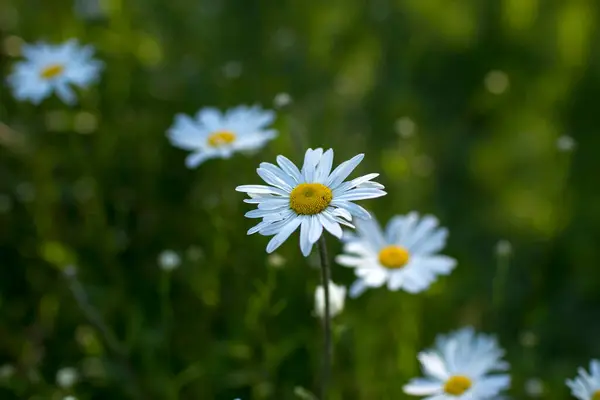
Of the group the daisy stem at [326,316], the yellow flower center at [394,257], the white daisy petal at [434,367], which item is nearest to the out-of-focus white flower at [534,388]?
the white daisy petal at [434,367]

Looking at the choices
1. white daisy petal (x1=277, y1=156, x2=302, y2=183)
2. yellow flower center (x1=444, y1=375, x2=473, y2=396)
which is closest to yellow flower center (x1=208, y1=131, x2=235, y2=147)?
white daisy petal (x1=277, y1=156, x2=302, y2=183)

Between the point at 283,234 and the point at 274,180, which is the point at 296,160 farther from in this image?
the point at 283,234

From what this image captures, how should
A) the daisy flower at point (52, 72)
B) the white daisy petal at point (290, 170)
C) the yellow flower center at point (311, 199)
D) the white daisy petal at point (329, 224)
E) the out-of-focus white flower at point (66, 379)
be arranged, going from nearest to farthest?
the white daisy petal at point (329, 224)
the yellow flower center at point (311, 199)
the white daisy petal at point (290, 170)
the out-of-focus white flower at point (66, 379)
the daisy flower at point (52, 72)

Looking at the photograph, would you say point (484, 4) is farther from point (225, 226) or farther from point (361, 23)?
point (225, 226)

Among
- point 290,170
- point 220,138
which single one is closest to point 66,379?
point 220,138

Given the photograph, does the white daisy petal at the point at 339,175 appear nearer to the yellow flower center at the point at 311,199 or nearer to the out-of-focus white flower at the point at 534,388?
the yellow flower center at the point at 311,199
